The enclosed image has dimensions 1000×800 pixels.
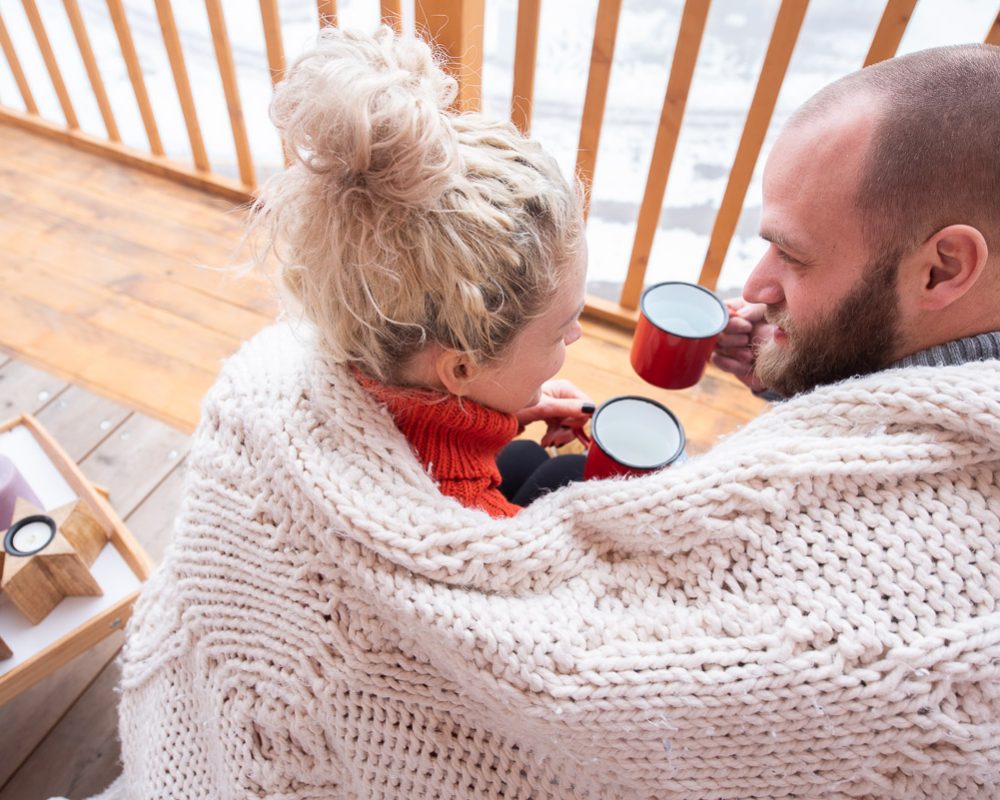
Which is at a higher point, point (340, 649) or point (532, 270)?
point (532, 270)

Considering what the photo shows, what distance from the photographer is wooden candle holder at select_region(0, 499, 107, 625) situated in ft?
3.54

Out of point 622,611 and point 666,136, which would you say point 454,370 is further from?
point 666,136

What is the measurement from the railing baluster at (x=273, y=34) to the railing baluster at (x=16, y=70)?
3.55ft

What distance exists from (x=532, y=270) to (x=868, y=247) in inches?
16.5

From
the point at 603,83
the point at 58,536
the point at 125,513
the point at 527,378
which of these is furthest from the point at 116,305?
the point at 527,378

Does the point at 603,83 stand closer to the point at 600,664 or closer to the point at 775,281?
the point at 775,281

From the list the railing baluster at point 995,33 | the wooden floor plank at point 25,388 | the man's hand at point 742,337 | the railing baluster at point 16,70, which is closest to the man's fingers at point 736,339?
the man's hand at point 742,337

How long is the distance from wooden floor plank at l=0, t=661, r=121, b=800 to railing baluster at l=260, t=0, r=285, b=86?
153 centimetres

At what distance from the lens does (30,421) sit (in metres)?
1.41

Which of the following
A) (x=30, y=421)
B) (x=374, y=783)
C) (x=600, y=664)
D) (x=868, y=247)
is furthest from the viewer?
(x=30, y=421)

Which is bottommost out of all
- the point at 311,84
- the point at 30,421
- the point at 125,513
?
the point at 125,513

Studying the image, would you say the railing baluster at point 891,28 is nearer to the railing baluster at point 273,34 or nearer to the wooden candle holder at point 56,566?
the railing baluster at point 273,34

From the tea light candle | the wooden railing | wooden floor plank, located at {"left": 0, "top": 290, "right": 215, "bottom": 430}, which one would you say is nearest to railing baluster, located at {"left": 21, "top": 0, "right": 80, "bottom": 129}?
the wooden railing

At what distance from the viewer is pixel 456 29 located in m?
1.54
